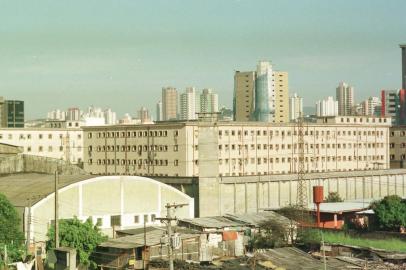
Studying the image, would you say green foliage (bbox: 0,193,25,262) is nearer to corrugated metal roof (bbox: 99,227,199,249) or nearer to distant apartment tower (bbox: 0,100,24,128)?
corrugated metal roof (bbox: 99,227,199,249)

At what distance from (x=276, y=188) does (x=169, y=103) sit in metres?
124

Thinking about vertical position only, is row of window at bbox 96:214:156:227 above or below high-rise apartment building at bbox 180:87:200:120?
below

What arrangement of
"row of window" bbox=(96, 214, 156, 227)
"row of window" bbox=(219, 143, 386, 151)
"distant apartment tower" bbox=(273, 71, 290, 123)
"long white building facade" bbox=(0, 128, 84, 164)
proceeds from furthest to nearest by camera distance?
1. "distant apartment tower" bbox=(273, 71, 290, 123)
2. "long white building facade" bbox=(0, 128, 84, 164)
3. "row of window" bbox=(219, 143, 386, 151)
4. "row of window" bbox=(96, 214, 156, 227)

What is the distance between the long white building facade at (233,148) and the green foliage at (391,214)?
25.2 metres

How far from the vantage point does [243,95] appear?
430 feet

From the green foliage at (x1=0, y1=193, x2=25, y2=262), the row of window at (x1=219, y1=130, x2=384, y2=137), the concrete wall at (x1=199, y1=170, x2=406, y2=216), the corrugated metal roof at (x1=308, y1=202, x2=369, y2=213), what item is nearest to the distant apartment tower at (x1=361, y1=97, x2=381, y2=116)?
the row of window at (x1=219, y1=130, x2=384, y2=137)

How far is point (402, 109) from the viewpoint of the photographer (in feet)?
443

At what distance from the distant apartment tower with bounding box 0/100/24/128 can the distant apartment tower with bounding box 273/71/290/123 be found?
4589cm

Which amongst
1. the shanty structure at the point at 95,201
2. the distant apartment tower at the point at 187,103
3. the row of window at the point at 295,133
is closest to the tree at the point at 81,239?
the shanty structure at the point at 95,201

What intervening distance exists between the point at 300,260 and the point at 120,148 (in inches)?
1901

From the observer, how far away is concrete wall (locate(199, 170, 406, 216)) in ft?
167

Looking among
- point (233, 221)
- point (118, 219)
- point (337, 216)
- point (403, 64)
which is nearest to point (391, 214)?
point (337, 216)

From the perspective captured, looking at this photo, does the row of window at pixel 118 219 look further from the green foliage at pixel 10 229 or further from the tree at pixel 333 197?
the tree at pixel 333 197

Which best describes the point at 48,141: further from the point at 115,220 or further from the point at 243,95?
the point at 243,95
